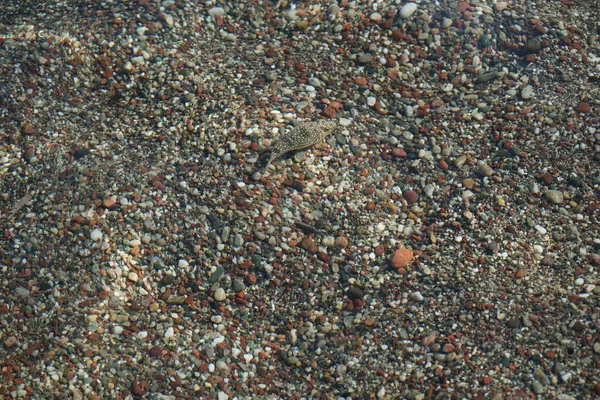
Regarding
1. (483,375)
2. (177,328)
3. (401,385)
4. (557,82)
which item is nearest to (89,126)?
(177,328)

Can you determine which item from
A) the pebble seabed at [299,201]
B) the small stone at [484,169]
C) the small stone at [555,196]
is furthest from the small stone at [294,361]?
the small stone at [555,196]

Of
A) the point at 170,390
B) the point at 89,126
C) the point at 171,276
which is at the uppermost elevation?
the point at 89,126

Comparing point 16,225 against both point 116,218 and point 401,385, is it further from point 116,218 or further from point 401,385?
point 401,385

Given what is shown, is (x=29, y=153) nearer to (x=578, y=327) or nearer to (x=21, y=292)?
(x=21, y=292)

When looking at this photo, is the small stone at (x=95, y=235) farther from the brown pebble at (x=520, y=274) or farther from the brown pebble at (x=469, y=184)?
the brown pebble at (x=520, y=274)

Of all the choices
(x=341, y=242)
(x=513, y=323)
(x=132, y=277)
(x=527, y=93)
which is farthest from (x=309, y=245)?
(x=527, y=93)

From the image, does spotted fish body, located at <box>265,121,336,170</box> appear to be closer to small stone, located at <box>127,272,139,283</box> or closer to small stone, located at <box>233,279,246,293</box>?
small stone, located at <box>233,279,246,293</box>

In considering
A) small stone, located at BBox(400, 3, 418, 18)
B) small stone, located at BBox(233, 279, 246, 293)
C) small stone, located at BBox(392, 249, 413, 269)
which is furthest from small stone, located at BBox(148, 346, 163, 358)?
small stone, located at BBox(400, 3, 418, 18)
